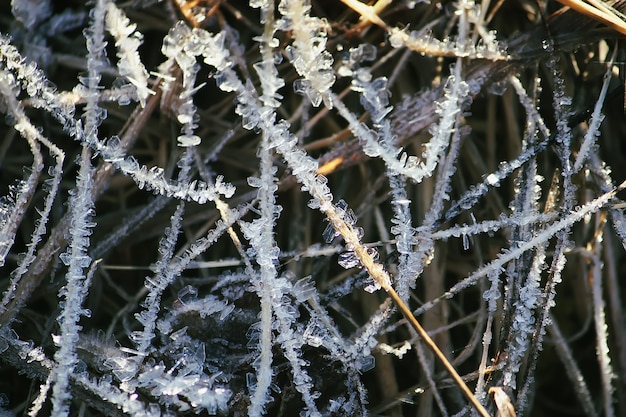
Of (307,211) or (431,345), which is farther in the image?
(307,211)

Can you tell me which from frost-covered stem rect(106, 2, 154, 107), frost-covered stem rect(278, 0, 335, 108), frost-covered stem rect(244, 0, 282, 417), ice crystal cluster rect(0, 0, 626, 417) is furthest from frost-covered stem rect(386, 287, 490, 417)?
frost-covered stem rect(106, 2, 154, 107)

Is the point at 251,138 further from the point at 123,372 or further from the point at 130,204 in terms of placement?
the point at 123,372

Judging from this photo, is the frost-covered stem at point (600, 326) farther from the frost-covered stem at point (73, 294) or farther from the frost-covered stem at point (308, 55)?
the frost-covered stem at point (73, 294)

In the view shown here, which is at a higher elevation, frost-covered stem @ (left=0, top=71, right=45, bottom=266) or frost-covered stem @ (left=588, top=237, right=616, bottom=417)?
frost-covered stem @ (left=0, top=71, right=45, bottom=266)

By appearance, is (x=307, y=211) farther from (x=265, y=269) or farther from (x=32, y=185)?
(x=32, y=185)

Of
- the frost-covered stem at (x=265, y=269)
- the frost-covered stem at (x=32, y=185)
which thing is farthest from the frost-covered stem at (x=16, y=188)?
the frost-covered stem at (x=265, y=269)

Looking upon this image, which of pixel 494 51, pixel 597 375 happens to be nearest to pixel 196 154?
pixel 494 51

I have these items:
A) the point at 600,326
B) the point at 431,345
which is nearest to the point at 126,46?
the point at 431,345

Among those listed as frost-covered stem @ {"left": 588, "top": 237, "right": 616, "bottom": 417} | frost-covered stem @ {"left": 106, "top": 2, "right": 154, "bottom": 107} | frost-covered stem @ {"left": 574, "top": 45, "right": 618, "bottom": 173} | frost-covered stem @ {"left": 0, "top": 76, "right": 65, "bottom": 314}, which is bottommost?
frost-covered stem @ {"left": 588, "top": 237, "right": 616, "bottom": 417}

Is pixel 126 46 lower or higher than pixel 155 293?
higher

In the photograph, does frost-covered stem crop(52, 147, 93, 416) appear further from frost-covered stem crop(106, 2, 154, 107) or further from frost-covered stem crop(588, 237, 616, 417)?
frost-covered stem crop(588, 237, 616, 417)
